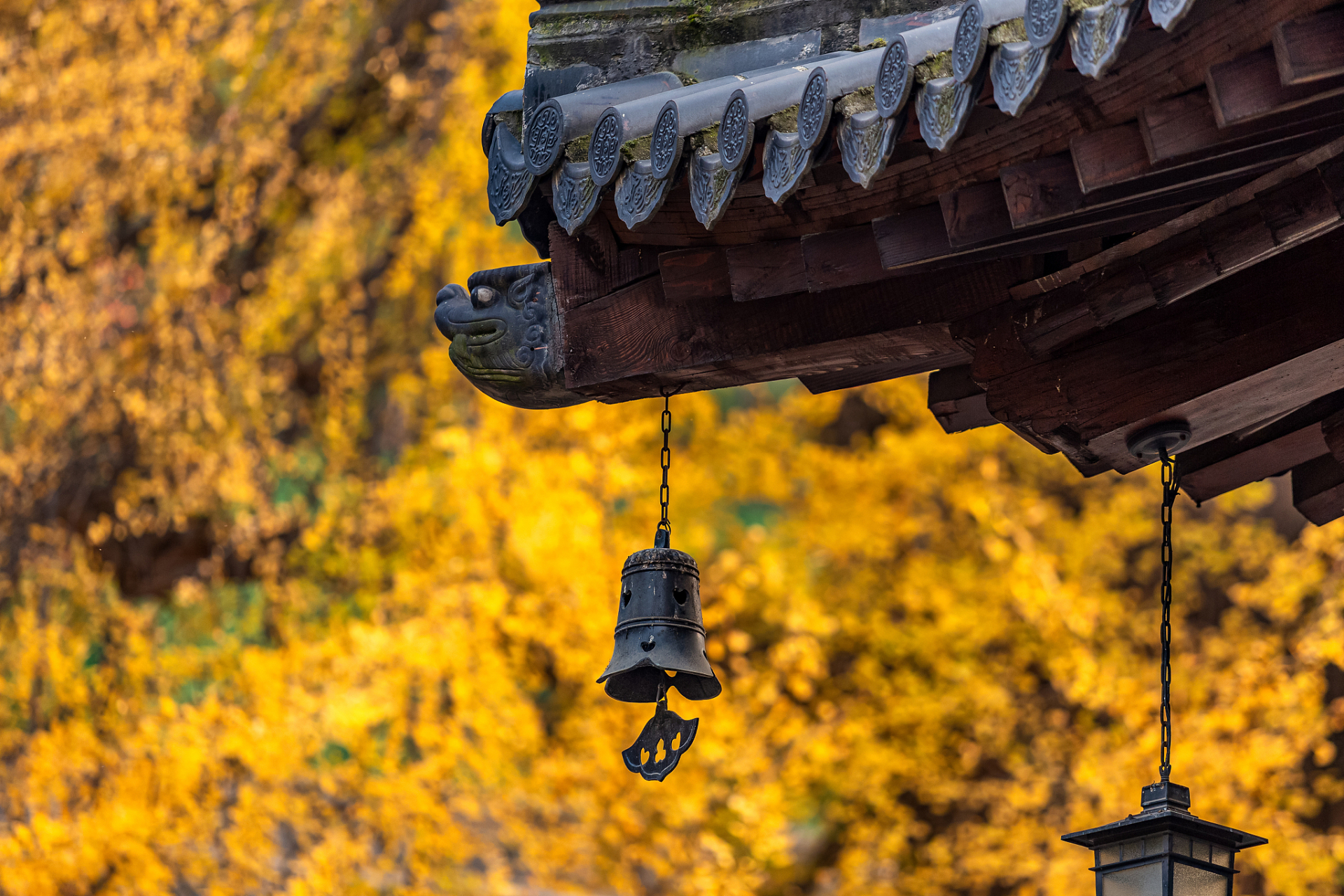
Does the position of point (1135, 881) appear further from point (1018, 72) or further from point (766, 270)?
point (1018, 72)

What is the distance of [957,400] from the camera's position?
3322mm

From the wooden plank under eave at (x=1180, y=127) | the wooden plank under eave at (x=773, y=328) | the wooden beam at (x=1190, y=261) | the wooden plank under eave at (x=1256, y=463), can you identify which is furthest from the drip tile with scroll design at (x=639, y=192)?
the wooden plank under eave at (x=1256, y=463)

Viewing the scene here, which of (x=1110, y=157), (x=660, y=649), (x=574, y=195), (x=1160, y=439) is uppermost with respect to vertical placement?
(x=574, y=195)

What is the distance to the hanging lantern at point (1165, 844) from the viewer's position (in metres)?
2.79

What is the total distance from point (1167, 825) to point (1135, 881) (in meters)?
0.18

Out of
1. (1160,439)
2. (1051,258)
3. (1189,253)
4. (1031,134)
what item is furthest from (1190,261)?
(1160,439)

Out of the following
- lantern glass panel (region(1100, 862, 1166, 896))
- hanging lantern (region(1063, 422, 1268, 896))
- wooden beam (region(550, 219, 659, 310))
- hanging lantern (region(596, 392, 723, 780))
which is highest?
wooden beam (region(550, 219, 659, 310))

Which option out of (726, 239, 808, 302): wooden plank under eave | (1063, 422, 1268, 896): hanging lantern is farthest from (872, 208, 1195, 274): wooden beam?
(1063, 422, 1268, 896): hanging lantern

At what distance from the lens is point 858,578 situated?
10.2 meters

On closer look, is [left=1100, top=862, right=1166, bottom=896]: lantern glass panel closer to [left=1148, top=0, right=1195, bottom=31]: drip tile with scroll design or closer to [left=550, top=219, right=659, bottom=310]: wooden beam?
[left=550, top=219, right=659, bottom=310]: wooden beam

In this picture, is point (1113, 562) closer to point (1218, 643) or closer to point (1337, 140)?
point (1218, 643)

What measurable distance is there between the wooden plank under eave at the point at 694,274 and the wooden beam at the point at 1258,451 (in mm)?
1335

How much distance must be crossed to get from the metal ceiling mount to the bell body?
1.06m

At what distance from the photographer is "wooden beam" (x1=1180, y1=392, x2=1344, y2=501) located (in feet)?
10.9
